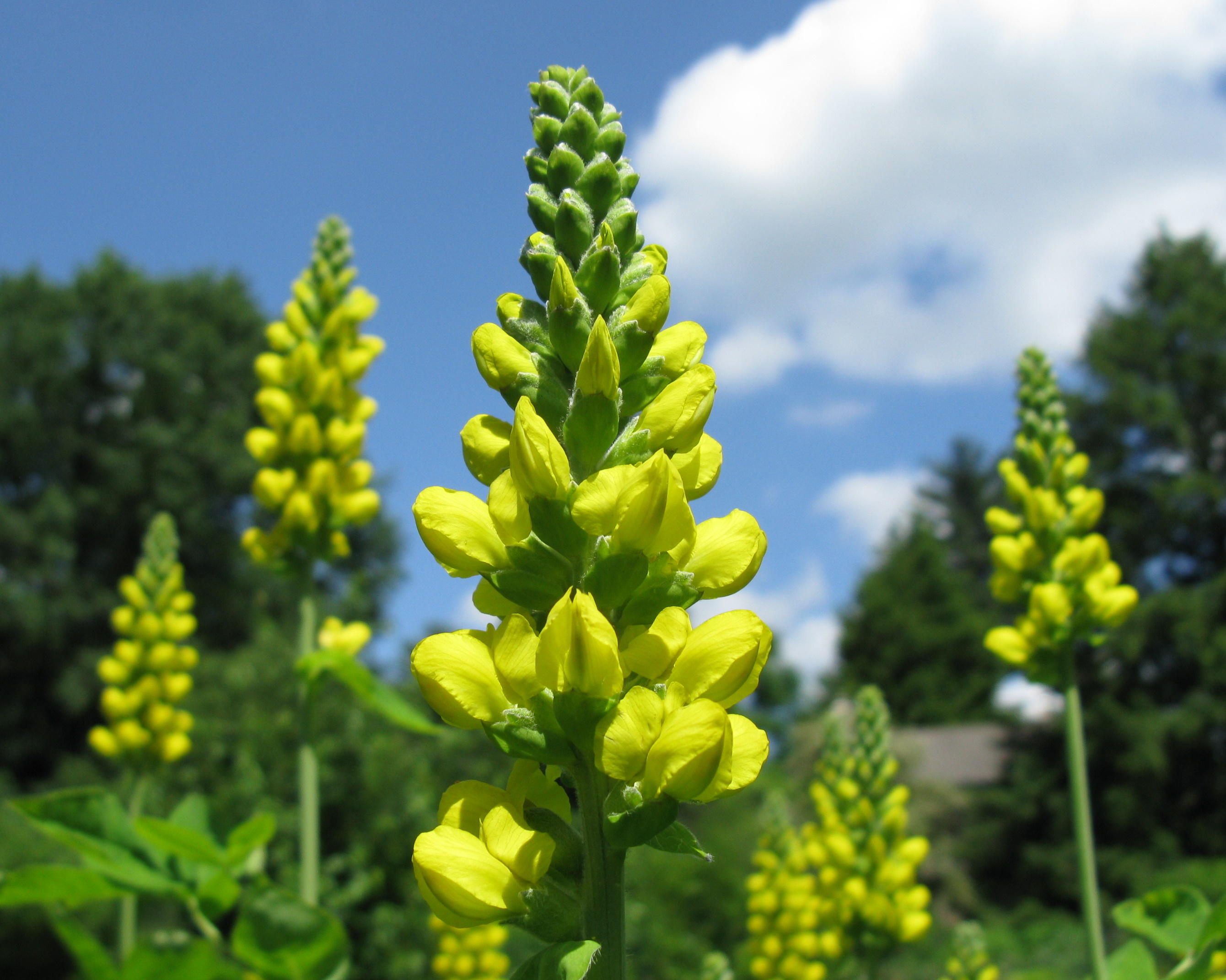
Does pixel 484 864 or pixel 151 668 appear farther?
pixel 151 668

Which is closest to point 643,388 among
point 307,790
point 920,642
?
point 307,790

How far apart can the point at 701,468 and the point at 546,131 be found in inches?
25.6

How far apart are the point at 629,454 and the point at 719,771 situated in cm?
50

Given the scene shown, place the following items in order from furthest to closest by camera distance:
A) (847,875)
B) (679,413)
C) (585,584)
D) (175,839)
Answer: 1. (847,875)
2. (175,839)
3. (679,413)
4. (585,584)

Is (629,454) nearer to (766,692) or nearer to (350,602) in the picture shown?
(350,602)

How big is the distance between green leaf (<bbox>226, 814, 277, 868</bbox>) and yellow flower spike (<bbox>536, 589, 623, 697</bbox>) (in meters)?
1.32

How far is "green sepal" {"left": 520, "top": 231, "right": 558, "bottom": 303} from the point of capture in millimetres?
1564

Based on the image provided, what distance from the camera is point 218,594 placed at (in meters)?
28.4

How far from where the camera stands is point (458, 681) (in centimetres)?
139

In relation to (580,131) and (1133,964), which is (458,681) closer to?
(580,131)

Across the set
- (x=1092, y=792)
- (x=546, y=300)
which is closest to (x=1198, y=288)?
(x=1092, y=792)

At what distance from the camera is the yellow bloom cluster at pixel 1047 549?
3.42 metres

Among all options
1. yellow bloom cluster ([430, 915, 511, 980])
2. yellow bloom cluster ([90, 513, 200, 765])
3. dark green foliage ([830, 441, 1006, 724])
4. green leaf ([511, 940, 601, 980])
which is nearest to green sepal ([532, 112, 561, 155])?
green leaf ([511, 940, 601, 980])

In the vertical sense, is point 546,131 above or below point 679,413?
above
